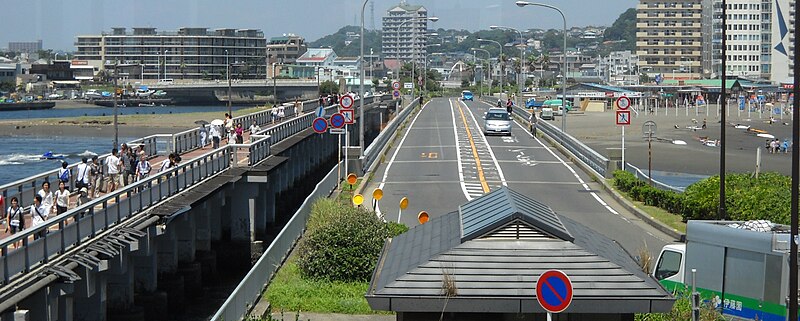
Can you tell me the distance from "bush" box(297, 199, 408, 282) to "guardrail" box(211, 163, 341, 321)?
2.66 ft

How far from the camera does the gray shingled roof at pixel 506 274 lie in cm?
1346

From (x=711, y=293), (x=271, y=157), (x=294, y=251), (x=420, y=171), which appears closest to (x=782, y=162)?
(x=420, y=171)

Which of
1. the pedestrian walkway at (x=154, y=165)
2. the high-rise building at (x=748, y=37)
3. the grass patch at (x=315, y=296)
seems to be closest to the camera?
the grass patch at (x=315, y=296)

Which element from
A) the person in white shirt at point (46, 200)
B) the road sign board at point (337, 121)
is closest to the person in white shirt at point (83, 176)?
the person in white shirt at point (46, 200)

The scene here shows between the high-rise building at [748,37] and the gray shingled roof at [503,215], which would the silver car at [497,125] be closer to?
the gray shingled roof at [503,215]

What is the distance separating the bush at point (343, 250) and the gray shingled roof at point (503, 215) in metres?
6.58

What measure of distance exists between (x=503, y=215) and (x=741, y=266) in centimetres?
527

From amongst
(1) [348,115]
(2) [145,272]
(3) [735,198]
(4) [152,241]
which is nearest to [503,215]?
(4) [152,241]

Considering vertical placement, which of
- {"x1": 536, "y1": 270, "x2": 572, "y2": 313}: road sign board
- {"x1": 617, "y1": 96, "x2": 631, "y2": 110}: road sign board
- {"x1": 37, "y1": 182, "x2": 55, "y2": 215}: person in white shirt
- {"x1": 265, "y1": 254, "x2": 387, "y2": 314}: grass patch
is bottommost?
{"x1": 265, "y1": 254, "x2": 387, "y2": 314}: grass patch

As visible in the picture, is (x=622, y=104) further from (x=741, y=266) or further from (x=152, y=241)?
(x=741, y=266)

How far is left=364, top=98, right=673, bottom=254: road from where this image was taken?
34.8 metres

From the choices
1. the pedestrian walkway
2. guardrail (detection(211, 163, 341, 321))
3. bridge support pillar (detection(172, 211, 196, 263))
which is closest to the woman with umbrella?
the pedestrian walkway

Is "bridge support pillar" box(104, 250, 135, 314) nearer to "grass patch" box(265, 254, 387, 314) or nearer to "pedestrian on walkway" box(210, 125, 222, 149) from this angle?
"grass patch" box(265, 254, 387, 314)

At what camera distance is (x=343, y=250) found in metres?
24.0
